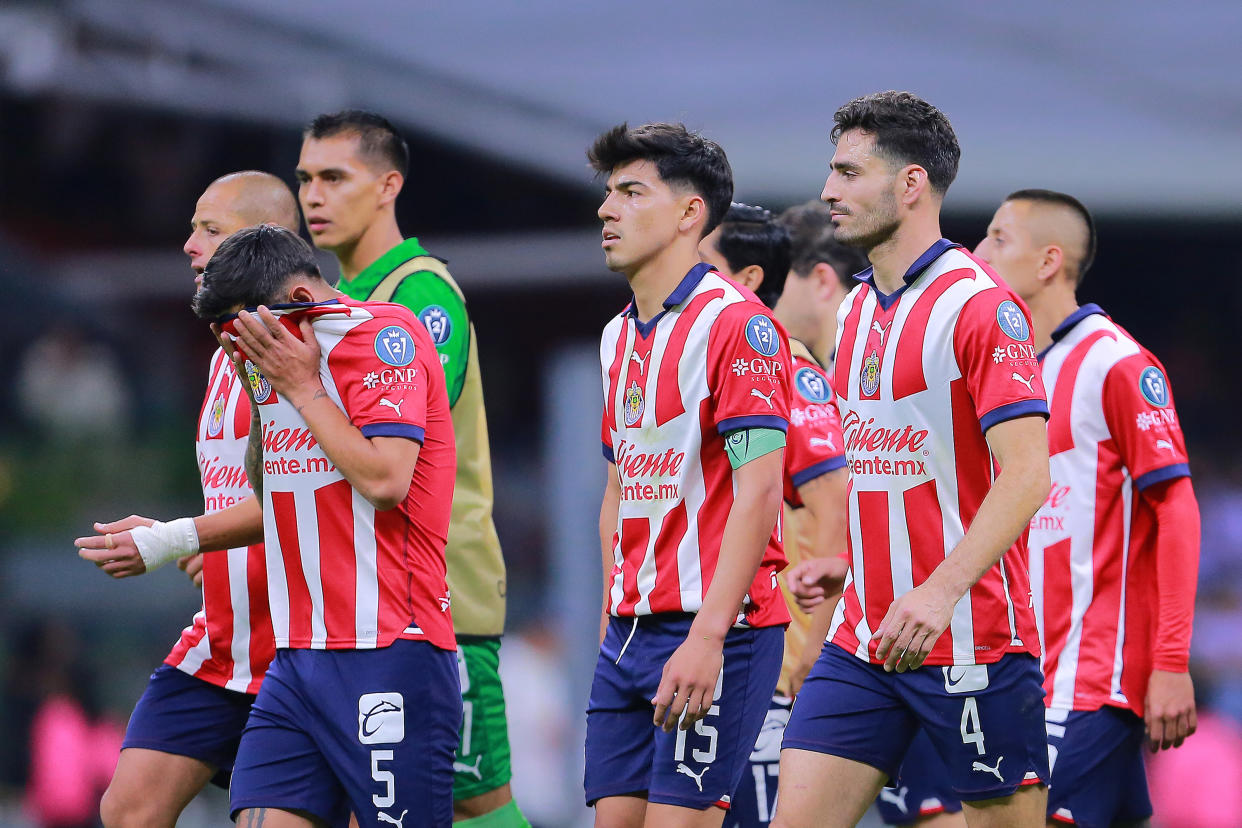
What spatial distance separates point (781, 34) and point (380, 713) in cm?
1520

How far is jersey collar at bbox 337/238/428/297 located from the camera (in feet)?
19.0

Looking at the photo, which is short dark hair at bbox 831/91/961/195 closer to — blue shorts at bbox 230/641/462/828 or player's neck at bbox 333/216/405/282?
blue shorts at bbox 230/641/462/828

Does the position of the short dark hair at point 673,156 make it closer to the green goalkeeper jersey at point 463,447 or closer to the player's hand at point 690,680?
the green goalkeeper jersey at point 463,447

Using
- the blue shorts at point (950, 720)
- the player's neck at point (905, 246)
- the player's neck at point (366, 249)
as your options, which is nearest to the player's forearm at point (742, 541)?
the blue shorts at point (950, 720)

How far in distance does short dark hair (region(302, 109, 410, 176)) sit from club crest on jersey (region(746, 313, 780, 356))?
2083 millimetres

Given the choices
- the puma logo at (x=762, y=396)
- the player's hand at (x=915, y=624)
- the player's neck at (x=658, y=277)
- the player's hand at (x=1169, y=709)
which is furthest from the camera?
the player's hand at (x=1169, y=709)

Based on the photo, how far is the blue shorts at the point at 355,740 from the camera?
4.11 m

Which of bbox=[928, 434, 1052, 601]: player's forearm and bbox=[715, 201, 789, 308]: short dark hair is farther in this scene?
bbox=[715, 201, 789, 308]: short dark hair

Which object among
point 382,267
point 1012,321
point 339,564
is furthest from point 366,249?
point 1012,321

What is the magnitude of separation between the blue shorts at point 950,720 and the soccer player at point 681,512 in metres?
0.26

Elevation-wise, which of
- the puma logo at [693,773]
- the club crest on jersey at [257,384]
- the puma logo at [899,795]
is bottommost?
the puma logo at [899,795]

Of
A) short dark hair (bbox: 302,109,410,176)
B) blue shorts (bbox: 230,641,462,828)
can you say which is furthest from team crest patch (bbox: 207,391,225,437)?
short dark hair (bbox: 302,109,410,176)

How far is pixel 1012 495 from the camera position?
397cm

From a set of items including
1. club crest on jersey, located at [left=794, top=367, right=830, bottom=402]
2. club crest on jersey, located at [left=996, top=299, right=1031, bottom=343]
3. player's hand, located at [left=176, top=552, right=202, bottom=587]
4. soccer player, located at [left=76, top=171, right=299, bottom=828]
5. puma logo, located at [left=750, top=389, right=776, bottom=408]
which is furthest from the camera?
club crest on jersey, located at [left=794, top=367, right=830, bottom=402]
